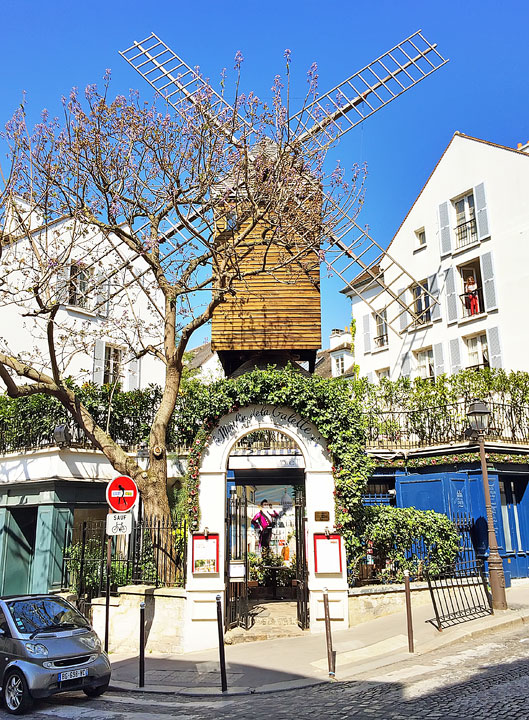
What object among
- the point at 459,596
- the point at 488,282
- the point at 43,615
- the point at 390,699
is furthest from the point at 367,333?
the point at 390,699

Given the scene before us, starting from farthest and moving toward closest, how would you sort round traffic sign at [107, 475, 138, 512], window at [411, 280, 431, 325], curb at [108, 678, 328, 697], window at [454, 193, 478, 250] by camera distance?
window at [411, 280, 431, 325] → window at [454, 193, 478, 250] → round traffic sign at [107, 475, 138, 512] → curb at [108, 678, 328, 697]

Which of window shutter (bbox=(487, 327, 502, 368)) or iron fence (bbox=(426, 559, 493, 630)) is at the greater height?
window shutter (bbox=(487, 327, 502, 368))

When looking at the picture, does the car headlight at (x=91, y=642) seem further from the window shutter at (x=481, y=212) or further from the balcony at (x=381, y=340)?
the balcony at (x=381, y=340)

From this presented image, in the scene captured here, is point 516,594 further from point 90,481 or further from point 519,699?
point 90,481

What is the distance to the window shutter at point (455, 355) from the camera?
24.3m

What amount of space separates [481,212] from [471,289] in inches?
122

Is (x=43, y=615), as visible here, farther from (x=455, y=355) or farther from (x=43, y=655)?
(x=455, y=355)

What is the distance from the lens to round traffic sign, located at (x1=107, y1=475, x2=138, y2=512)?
1063 cm

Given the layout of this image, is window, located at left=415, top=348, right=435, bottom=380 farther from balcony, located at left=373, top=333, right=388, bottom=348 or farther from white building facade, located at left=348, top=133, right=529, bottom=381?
balcony, located at left=373, top=333, right=388, bottom=348

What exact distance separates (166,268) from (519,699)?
35.5 feet

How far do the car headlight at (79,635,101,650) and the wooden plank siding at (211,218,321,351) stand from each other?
963 centimetres

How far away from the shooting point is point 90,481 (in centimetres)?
1661

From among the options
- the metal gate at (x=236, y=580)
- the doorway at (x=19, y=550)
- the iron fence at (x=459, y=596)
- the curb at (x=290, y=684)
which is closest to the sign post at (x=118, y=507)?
the curb at (x=290, y=684)

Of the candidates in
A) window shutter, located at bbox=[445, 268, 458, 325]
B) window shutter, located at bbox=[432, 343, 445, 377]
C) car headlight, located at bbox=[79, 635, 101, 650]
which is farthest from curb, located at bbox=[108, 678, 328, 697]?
window shutter, located at bbox=[445, 268, 458, 325]
